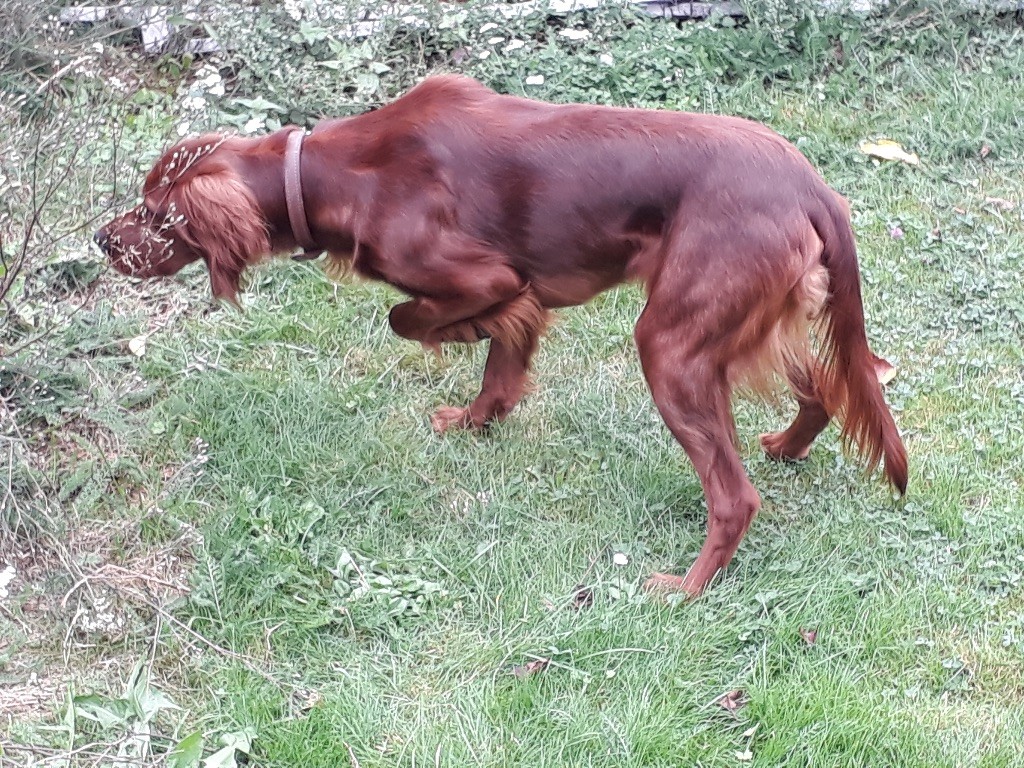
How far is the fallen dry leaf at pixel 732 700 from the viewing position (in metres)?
2.80

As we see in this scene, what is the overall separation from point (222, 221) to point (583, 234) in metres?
1.05

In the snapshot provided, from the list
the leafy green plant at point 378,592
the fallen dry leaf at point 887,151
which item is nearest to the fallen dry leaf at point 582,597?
the leafy green plant at point 378,592

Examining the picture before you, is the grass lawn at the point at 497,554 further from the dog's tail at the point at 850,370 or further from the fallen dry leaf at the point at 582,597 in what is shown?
the dog's tail at the point at 850,370

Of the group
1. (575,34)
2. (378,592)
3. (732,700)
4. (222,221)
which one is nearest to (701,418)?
(732,700)

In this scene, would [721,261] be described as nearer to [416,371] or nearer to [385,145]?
[385,145]

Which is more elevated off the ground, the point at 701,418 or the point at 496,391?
the point at 701,418

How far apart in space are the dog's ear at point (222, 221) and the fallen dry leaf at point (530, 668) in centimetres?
146

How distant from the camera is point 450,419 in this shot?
379 centimetres

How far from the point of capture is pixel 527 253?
3230 mm

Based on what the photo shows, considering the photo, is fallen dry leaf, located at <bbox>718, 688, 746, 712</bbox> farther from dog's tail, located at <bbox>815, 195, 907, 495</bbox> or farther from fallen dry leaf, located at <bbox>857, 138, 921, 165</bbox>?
fallen dry leaf, located at <bbox>857, 138, 921, 165</bbox>

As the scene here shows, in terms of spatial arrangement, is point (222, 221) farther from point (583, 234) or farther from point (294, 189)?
point (583, 234)

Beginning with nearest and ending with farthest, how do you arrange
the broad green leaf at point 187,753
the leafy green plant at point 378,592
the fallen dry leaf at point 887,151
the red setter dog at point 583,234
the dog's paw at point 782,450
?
the broad green leaf at point 187,753 < the red setter dog at point 583,234 < the leafy green plant at point 378,592 < the dog's paw at point 782,450 < the fallen dry leaf at point 887,151

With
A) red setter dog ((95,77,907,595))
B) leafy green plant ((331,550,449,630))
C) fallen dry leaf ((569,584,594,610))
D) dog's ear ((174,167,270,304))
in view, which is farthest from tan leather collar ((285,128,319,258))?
fallen dry leaf ((569,584,594,610))

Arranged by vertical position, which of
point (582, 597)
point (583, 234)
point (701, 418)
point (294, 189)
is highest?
point (294, 189)
